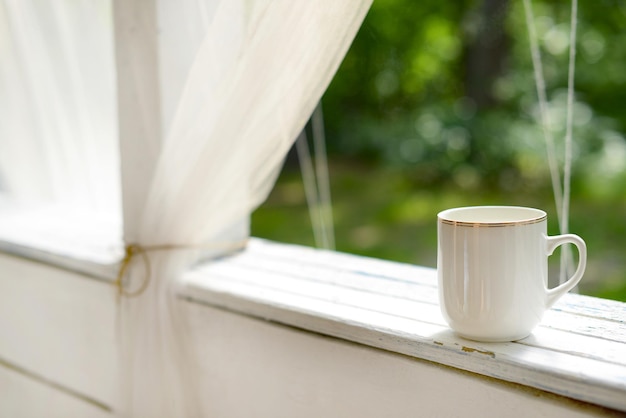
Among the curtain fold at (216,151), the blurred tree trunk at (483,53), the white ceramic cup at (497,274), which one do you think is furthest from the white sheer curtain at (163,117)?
the blurred tree trunk at (483,53)

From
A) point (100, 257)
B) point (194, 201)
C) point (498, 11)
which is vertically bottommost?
point (100, 257)

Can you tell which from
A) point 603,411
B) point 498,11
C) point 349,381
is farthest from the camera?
point 498,11

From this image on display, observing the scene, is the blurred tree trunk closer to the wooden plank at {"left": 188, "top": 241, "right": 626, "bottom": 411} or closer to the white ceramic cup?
the wooden plank at {"left": 188, "top": 241, "right": 626, "bottom": 411}

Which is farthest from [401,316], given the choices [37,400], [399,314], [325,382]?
[37,400]

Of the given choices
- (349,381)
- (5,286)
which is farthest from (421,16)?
(349,381)

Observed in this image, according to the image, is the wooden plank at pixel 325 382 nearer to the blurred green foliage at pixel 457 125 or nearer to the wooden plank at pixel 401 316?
the wooden plank at pixel 401 316

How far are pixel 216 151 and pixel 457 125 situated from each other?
151 inches

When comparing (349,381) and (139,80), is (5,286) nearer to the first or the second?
(139,80)

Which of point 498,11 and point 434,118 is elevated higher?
point 498,11

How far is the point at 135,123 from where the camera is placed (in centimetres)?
109

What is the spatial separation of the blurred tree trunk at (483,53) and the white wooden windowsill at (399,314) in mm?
3938

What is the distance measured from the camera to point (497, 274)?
0.73 meters

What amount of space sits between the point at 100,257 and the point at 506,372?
77 cm

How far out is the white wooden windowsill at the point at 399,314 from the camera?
2.33 feet
